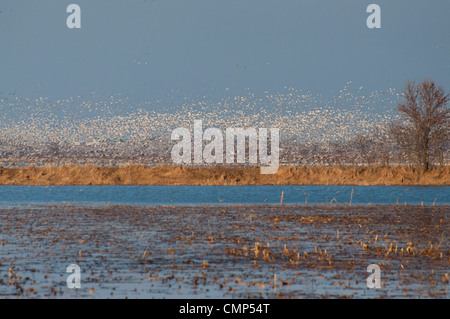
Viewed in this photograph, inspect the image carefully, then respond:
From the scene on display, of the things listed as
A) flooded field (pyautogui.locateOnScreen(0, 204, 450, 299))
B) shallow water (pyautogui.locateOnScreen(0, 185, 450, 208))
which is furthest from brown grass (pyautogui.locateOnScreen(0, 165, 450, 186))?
flooded field (pyautogui.locateOnScreen(0, 204, 450, 299))

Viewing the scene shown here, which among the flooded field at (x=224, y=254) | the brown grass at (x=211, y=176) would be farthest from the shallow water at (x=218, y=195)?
the flooded field at (x=224, y=254)

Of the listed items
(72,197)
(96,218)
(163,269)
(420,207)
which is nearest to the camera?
(163,269)

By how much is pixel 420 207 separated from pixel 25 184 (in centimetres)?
3840

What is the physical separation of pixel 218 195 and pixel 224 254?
34535mm

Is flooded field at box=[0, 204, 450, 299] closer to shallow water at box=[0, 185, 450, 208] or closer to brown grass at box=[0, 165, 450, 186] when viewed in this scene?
shallow water at box=[0, 185, 450, 208]

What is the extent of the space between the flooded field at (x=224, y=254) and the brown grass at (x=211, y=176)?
29276 mm

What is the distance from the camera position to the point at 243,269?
19.0 meters

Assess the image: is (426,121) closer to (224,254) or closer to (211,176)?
(211,176)

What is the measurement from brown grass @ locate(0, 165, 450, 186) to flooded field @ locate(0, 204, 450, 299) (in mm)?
29276

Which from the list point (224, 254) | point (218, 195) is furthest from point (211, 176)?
point (224, 254)
